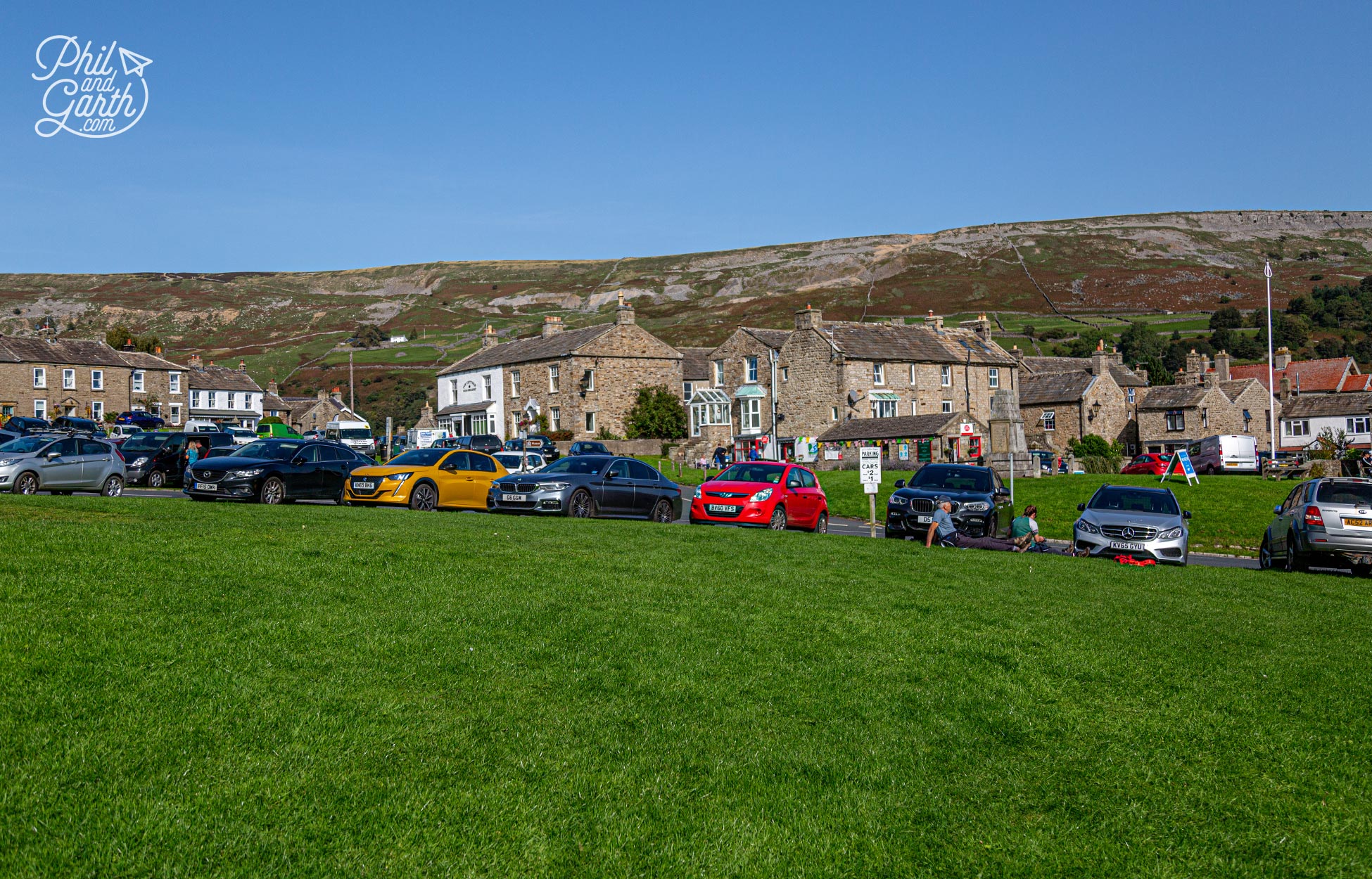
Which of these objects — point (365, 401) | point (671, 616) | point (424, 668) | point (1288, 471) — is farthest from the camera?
point (365, 401)

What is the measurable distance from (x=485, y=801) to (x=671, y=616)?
187 inches

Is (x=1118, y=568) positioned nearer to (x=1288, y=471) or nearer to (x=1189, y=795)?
(x=1189, y=795)

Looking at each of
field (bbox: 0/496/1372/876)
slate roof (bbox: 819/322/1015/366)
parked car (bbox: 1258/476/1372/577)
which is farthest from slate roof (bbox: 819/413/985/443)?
field (bbox: 0/496/1372/876)

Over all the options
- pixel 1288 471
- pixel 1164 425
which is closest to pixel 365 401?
pixel 1164 425

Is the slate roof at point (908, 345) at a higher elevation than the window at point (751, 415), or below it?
higher

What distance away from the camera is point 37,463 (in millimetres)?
24344

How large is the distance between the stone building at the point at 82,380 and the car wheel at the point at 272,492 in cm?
5996

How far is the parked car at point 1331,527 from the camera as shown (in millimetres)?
19875

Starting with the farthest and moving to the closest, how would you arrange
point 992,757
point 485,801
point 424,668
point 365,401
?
point 365,401 < point 424,668 < point 992,757 < point 485,801

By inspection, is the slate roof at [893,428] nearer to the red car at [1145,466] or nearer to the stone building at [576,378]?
the red car at [1145,466]

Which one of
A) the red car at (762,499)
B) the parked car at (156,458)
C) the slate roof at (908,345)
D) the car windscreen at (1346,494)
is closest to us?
the car windscreen at (1346,494)

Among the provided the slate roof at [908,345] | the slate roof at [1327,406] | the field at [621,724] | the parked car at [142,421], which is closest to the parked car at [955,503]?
the field at [621,724]

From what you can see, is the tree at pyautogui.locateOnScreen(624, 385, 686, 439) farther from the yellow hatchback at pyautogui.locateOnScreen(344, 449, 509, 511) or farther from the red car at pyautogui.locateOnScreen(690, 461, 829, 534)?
the red car at pyautogui.locateOnScreen(690, 461, 829, 534)

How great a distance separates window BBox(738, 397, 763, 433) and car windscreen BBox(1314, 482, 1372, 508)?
5334cm
